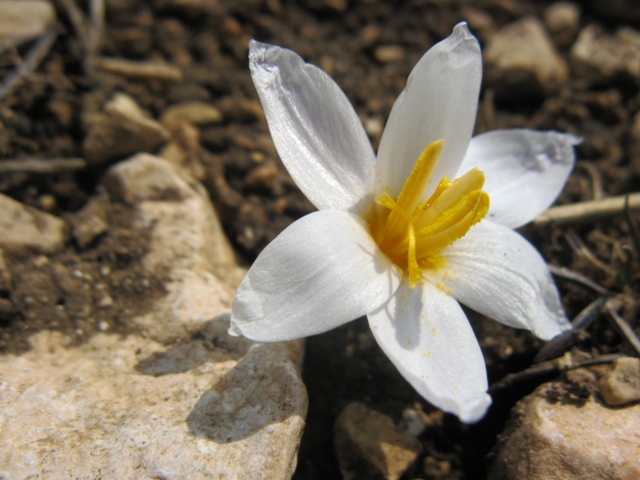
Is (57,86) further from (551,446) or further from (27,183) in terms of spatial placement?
(551,446)

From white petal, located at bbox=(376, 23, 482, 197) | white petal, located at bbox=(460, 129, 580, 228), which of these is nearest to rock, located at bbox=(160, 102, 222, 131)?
white petal, located at bbox=(376, 23, 482, 197)

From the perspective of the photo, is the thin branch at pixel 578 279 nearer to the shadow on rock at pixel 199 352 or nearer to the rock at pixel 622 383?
the rock at pixel 622 383

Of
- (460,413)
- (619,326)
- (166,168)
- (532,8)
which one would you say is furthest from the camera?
(532,8)

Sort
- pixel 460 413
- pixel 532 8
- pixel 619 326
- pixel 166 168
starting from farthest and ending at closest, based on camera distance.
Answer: pixel 532 8 → pixel 166 168 → pixel 619 326 → pixel 460 413

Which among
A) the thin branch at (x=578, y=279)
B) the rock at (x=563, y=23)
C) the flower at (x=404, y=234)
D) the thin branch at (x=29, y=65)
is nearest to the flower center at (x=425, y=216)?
the flower at (x=404, y=234)

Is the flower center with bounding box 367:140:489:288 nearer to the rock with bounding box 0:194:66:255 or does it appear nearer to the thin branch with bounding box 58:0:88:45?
the rock with bounding box 0:194:66:255

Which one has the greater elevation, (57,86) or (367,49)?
(367,49)

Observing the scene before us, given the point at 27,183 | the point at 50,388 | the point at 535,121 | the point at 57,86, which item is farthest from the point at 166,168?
the point at 535,121
